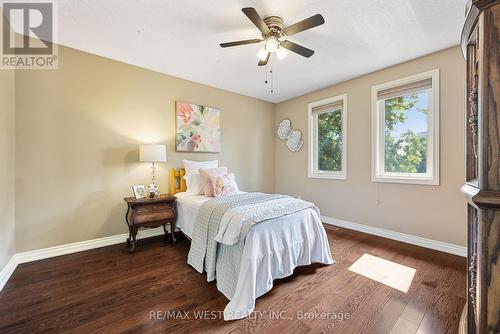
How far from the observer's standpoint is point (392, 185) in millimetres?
3109

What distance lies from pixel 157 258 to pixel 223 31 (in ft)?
8.95

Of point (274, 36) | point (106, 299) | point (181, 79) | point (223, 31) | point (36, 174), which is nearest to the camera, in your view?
point (106, 299)

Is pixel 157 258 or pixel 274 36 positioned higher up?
pixel 274 36

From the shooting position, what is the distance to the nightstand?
265cm

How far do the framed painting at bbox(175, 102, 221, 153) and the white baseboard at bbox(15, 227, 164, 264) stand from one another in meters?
1.47

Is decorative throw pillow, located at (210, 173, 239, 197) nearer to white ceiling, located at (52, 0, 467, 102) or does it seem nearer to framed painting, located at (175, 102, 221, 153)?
framed painting, located at (175, 102, 221, 153)

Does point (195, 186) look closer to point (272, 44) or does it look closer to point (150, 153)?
point (150, 153)

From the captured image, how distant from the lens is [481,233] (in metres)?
0.72

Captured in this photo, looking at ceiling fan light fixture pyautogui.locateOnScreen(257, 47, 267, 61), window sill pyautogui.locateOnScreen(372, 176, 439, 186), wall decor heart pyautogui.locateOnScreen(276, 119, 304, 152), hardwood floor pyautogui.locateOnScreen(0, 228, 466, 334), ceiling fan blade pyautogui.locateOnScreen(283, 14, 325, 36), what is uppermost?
ceiling fan blade pyautogui.locateOnScreen(283, 14, 325, 36)

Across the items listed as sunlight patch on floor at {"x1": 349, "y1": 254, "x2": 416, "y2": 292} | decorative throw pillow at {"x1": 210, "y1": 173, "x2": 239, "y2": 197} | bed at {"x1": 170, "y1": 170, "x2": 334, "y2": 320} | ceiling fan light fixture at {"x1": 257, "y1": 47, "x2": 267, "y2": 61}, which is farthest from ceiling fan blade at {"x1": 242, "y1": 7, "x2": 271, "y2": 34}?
sunlight patch on floor at {"x1": 349, "y1": 254, "x2": 416, "y2": 292}

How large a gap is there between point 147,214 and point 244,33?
8.17 feet

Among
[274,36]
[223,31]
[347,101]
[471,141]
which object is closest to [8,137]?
[223,31]

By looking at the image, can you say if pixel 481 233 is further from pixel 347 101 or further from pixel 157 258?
pixel 347 101

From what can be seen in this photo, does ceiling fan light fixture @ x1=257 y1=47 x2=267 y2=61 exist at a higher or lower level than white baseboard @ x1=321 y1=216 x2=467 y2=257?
higher
